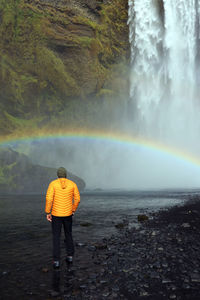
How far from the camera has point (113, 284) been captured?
5.01m

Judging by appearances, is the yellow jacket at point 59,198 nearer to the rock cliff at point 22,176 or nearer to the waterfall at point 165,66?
the rock cliff at point 22,176

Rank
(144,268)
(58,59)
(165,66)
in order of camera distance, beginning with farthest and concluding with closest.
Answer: (58,59), (165,66), (144,268)

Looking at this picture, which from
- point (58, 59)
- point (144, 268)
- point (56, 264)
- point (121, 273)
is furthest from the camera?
point (58, 59)

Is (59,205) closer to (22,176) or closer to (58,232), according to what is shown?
(58,232)

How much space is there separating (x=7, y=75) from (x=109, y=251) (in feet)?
152

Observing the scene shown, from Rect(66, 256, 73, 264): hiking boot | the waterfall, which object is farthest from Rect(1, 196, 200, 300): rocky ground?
the waterfall

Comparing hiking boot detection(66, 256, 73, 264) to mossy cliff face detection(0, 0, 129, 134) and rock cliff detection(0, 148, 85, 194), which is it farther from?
mossy cliff face detection(0, 0, 129, 134)

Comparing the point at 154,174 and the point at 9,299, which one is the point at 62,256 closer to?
the point at 9,299

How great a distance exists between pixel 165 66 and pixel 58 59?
21.7 m

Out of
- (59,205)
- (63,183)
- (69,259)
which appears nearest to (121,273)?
(69,259)

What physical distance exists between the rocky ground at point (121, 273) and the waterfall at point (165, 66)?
46782mm

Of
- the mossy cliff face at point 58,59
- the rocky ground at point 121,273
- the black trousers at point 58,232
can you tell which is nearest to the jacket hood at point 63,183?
the black trousers at point 58,232

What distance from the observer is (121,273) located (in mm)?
5590

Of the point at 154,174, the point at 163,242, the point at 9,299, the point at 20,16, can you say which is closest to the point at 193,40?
the point at 154,174
